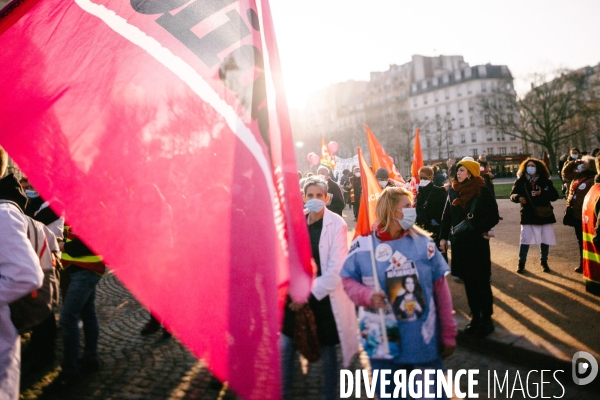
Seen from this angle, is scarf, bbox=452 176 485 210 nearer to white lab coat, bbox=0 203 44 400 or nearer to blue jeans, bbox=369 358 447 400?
blue jeans, bbox=369 358 447 400

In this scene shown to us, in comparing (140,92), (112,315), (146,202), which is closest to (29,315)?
(146,202)

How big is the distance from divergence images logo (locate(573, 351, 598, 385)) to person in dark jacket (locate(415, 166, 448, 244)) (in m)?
3.67

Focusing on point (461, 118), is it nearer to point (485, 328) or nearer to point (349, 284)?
point (485, 328)

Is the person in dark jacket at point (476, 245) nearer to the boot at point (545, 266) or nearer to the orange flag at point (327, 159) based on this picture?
the boot at point (545, 266)

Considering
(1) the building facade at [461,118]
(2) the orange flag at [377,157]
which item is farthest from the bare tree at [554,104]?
(2) the orange flag at [377,157]

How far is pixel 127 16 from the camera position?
191 cm

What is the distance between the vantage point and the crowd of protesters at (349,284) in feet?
7.25

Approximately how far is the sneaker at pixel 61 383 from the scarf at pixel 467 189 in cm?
454

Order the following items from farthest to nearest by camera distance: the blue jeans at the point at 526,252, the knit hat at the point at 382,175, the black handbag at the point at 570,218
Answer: the knit hat at the point at 382,175, the blue jeans at the point at 526,252, the black handbag at the point at 570,218

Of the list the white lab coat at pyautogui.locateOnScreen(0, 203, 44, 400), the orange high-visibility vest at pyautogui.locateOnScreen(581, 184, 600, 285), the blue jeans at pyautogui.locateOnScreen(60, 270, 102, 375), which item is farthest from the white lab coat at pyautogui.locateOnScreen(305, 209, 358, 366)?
the orange high-visibility vest at pyautogui.locateOnScreen(581, 184, 600, 285)

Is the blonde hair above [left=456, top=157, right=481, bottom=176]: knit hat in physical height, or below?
below

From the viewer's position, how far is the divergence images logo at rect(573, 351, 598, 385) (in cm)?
356

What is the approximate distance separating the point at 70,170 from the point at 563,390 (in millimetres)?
4089

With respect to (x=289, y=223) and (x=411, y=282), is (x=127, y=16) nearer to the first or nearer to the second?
(x=289, y=223)
